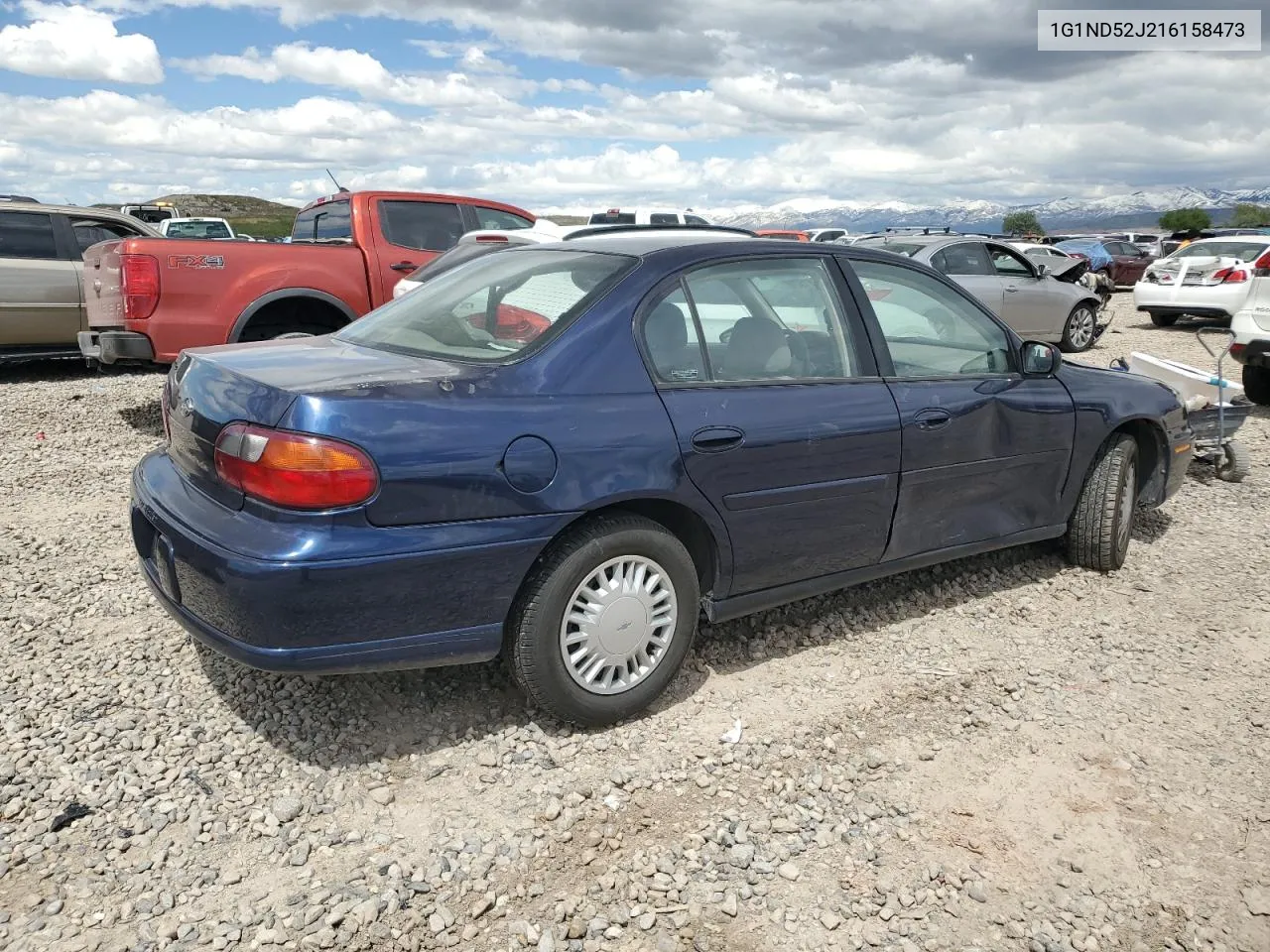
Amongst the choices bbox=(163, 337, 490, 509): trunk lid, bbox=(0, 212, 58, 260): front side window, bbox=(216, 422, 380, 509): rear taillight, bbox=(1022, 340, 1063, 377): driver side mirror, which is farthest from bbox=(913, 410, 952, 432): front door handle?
bbox=(0, 212, 58, 260): front side window

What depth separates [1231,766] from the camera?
3.24 meters

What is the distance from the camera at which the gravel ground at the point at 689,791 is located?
8.20 ft

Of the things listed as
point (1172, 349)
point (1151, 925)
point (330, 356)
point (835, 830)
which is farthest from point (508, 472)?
point (1172, 349)

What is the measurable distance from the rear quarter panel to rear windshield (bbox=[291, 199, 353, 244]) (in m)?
1.21

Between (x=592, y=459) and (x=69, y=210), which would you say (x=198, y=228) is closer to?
(x=69, y=210)

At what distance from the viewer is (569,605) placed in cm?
308

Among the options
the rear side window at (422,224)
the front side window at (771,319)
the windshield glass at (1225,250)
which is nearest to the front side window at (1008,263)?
the windshield glass at (1225,250)

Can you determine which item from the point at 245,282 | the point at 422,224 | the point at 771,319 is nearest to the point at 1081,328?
the point at 422,224

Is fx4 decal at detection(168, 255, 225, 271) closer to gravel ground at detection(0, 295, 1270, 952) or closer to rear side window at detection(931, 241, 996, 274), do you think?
gravel ground at detection(0, 295, 1270, 952)

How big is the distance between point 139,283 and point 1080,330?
11406mm

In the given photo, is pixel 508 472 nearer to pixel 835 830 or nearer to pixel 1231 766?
pixel 835 830

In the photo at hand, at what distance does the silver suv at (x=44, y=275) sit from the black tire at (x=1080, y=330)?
36.1 ft

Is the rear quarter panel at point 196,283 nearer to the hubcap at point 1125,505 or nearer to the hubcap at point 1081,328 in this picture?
the hubcap at point 1125,505

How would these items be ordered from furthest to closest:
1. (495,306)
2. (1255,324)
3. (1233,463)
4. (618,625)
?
(1255,324), (1233,463), (495,306), (618,625)
